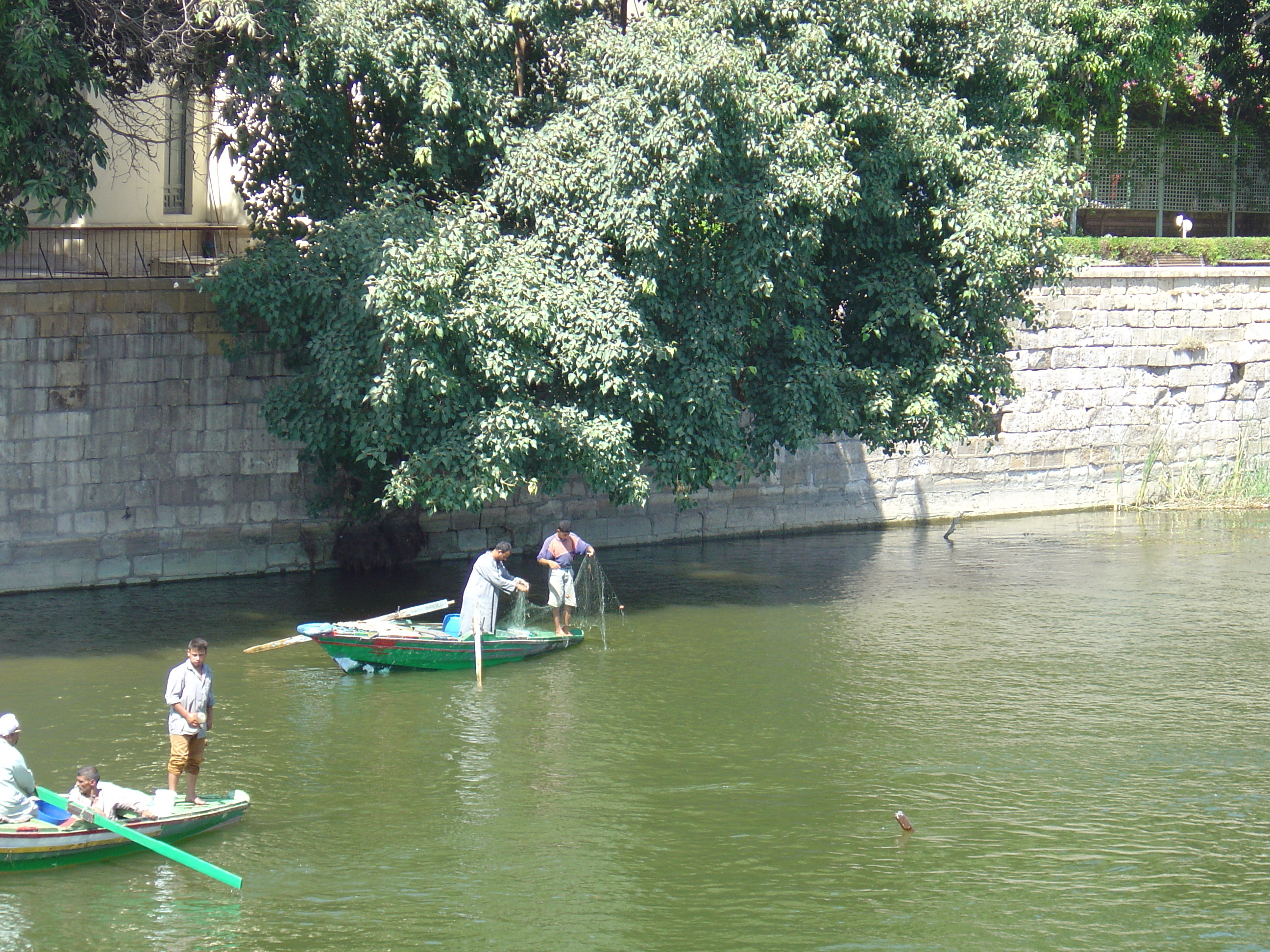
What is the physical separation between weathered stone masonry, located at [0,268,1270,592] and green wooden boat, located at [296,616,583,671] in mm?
4543

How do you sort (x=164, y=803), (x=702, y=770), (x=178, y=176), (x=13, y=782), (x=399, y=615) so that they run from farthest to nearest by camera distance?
(x=178, y=176) → (x=399, y=615) → (x=702, y=770) → (x=164, y=803) → (x=13, y=782)

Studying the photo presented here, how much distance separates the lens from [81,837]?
10016 mm

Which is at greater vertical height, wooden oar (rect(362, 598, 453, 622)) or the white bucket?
wooden oar (rect(362, 598, 453, 622))

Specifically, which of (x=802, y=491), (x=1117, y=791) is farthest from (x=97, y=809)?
(x=802, y=491)

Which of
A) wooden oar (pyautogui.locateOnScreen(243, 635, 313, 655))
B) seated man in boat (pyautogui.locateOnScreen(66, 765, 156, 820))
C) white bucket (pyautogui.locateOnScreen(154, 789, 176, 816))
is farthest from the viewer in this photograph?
wooden oar (pyautogui.locateOnScreen(243, 635, 313, 655))

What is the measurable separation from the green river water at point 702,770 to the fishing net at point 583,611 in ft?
1.61

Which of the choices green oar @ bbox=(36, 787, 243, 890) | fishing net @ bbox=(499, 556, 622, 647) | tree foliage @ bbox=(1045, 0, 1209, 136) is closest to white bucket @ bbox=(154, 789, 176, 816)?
green oar @ bbox=(36, 787, 243, 890)

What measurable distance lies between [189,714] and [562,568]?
7.01m

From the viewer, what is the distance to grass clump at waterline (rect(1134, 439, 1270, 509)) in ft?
89.9

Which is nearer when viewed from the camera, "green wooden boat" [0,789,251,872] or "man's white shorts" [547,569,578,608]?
"green wooden boat" [0,789,251,872]

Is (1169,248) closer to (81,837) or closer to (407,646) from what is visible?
(407,646)

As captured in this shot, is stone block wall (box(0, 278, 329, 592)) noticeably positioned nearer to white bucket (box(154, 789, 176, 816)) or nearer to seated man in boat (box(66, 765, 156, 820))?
seated man in boat (box(66, 765, 156, 820))

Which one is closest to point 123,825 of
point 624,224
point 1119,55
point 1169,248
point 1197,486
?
point 624,224

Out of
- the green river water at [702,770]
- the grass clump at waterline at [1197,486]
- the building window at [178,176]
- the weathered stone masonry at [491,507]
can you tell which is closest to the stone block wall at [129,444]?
the weathered stone masonry at [491,507]
